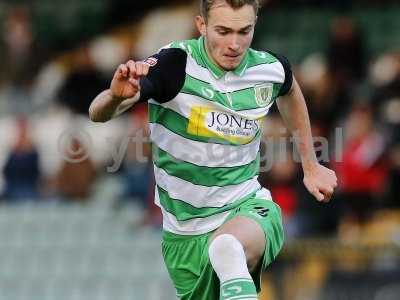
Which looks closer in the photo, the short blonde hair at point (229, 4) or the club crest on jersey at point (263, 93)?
the short blonde hair at point (229, 4)

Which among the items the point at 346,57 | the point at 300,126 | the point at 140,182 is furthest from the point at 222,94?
the point at 346,57

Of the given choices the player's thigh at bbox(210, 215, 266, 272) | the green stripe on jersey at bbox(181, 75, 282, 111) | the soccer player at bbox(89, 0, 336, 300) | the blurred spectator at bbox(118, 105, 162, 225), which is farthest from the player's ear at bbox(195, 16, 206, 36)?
the blurred spectator at bbox(118, 105, 162, 225)

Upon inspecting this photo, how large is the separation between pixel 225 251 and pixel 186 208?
527 mm

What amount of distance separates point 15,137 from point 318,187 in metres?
7.54

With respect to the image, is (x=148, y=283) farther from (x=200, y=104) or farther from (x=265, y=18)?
(x=200, y=104)

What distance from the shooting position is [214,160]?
646cm

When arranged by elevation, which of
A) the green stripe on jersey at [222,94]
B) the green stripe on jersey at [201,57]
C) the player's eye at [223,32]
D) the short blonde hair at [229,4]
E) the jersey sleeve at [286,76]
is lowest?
the green stripe on jersey at [222,94]

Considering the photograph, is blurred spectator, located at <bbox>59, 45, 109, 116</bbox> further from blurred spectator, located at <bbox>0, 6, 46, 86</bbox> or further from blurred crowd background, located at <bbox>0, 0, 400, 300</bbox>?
blurred spectator, located at <bbox>0, 6, 46, 86</bbox>

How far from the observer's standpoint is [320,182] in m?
6.60

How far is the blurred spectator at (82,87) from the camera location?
1431 centimetres

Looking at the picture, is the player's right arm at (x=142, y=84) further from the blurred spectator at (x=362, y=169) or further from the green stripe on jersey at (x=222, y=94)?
the blurred spectator at (x=362, y=169)

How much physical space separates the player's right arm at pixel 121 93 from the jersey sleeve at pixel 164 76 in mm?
130

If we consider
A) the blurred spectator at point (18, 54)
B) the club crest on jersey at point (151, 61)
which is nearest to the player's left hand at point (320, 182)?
the club crest on jersey at point (151, 61)

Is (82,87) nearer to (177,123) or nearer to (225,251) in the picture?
(177,123)
